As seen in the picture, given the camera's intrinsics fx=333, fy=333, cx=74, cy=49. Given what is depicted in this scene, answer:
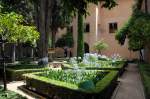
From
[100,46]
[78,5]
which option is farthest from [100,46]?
[78,5]

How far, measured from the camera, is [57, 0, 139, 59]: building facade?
1795 inches

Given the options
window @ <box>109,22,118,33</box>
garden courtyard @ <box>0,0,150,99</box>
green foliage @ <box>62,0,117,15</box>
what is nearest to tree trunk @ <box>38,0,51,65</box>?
garden courtyard @ <box>0,0,150,99</box>

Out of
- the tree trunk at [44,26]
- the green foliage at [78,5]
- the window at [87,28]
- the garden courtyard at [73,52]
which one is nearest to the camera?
the garden courtyard at [73,52]

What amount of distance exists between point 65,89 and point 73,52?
3813cm

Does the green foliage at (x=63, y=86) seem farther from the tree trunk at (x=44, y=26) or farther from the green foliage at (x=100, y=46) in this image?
the green foliage at (x=100, y=46)

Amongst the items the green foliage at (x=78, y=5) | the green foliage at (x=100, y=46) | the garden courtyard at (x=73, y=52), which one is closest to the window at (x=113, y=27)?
the garden courtyard at (x=73, y=52)

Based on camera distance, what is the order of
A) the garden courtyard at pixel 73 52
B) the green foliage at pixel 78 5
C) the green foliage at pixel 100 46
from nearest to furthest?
the garden courtyard at pixel 73 52 → the green foliage at pixel 78 5 → the green foliage at pixel 100 46

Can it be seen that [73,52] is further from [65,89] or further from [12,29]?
[65,89]

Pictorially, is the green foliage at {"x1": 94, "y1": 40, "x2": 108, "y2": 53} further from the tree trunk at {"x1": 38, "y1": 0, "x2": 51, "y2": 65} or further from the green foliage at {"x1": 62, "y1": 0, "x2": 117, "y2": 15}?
the green foliage at {"x1": 62, "y1": 0, "x2": 117, "y2": 15}

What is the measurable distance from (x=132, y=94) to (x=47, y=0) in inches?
498

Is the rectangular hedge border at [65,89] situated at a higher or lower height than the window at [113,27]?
lower

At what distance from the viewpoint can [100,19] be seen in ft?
157

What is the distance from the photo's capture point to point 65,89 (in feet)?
34.5

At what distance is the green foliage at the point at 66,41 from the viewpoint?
47031 mm
